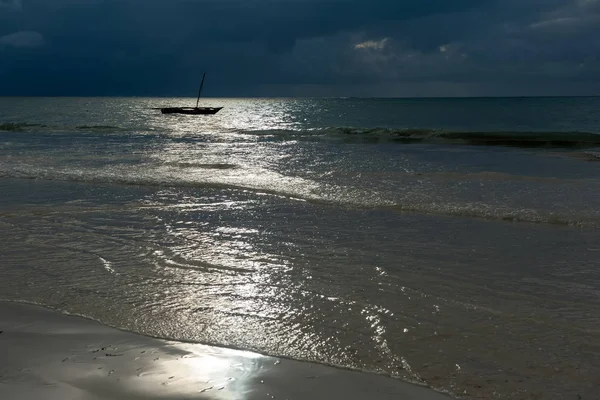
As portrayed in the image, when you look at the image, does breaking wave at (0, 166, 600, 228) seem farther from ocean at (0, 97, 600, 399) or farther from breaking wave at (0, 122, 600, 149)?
breaking wave at (0, 122, 600, 149)

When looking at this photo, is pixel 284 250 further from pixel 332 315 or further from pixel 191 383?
pixel 191 383

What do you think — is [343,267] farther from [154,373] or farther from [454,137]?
[454,137]

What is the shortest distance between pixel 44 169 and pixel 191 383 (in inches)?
584

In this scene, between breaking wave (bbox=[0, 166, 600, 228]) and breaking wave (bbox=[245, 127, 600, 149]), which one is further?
breaking wave (bbox=[245, 127, 600, 149])

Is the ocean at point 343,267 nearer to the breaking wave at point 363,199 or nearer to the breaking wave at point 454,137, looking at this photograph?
the breaking wave at point 363,199

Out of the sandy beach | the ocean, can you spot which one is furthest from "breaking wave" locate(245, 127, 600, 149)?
the sandy beach

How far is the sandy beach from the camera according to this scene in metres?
3.47

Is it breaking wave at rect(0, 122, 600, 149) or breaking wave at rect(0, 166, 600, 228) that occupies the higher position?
breaking wave at rect(0, 122, 600, 149)

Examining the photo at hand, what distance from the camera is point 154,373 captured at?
3762 mm

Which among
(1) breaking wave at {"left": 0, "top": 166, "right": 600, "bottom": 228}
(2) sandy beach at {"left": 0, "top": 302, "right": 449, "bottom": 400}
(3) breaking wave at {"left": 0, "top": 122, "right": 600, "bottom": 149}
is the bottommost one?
(2) sandy beach at {"left": 0, "top": 302, "right": 449, "bottom": 400}

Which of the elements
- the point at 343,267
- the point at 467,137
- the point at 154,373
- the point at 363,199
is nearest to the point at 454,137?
the point at 467,137

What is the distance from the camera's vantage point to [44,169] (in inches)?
647

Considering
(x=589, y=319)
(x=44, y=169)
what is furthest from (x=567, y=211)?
(x=44, y=169)

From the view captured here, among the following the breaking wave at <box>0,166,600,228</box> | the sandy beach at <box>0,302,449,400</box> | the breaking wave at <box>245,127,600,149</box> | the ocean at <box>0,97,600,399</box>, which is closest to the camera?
the sandy beach at <box>0,302,449,400</box>
